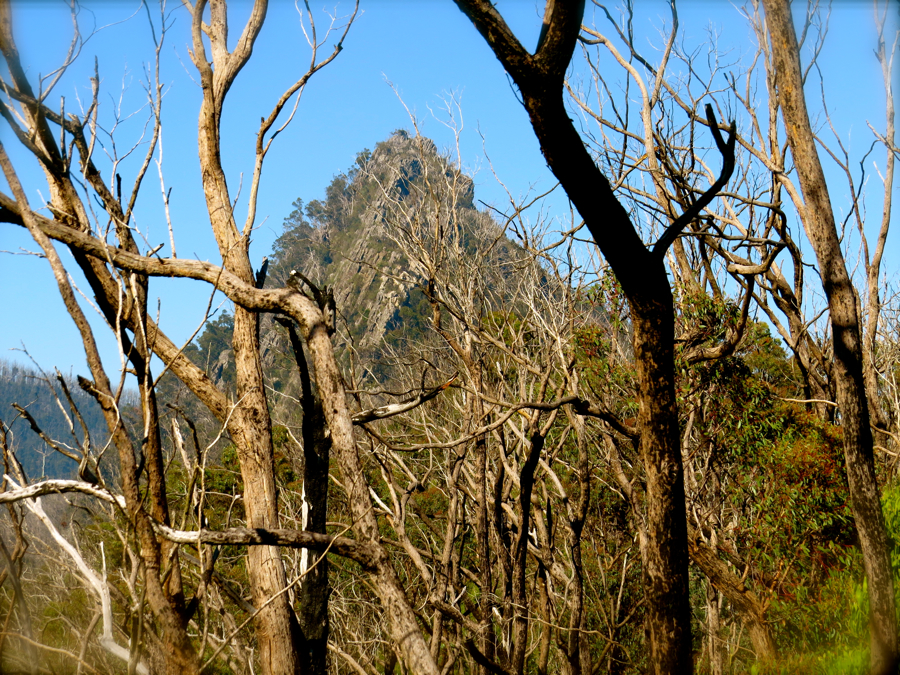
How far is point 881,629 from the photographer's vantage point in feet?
14.1

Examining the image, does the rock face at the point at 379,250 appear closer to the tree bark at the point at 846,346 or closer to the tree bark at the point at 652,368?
the tree bark at the point at 652,368

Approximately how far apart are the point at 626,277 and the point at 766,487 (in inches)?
273

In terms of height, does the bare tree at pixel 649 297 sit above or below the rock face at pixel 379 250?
below

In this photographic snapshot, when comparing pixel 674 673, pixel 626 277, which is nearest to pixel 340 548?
pixel 674 673

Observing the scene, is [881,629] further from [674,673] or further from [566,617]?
[566,617]

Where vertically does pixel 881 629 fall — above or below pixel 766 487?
below

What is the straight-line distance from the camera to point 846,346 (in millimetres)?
4555

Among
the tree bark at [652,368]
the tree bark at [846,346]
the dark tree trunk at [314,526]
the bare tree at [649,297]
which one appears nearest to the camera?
the bare tree at [649,297]

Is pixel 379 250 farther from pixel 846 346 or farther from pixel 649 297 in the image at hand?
pixel 649 297

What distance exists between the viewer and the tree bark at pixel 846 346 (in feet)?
14.3

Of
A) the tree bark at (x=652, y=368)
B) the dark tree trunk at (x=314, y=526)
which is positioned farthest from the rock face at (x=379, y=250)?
the tree bark at (x=652, y=368)

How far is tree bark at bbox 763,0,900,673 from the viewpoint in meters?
4.34

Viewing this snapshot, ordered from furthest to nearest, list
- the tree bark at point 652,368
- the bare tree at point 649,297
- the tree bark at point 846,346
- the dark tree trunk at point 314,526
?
the tree bark at point 846,346, the dark tree trunk at point 314,526, the tree bark at point 652,368, the bare tree at point 649,297

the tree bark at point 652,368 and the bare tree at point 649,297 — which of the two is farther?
the tree bark at point 652,368
